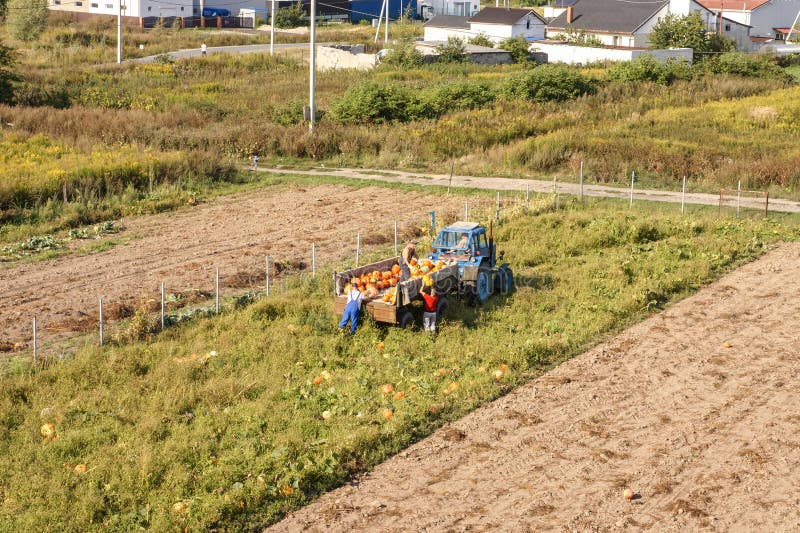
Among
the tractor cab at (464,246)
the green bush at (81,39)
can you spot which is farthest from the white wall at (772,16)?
the tractor cab at (464,246)

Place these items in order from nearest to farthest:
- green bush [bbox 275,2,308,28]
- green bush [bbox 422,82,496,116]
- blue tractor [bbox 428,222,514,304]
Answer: blue tractor [bbox 428,222,514,304]
green bush [bbox 422,82,496,116]
green bush [bbox 275,2,308,28]

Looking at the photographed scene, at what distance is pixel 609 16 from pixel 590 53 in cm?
1450

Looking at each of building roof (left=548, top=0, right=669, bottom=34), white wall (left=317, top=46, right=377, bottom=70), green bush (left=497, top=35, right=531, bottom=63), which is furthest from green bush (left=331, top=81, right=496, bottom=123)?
building roof (left=548, top=0, right=669, bottom=34)

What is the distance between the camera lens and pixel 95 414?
15.3m

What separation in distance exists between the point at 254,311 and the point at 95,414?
5255 millimetres

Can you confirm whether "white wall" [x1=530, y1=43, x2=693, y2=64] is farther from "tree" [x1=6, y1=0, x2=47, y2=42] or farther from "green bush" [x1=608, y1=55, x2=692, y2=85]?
"tree" [x1=6, y1=0, x2=47, y2=42]

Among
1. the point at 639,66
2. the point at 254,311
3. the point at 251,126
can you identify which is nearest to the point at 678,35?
the point at 639,66

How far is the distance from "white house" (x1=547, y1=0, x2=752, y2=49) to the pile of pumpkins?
64.4m

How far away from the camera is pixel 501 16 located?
89.0 m

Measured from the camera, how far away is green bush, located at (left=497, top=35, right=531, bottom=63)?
73.1 meters

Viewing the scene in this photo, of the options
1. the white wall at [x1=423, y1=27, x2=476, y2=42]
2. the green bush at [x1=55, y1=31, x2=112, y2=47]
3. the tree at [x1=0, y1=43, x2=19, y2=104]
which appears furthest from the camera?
the white wall at [x1=423, y1=27, x2=476, y2=42]

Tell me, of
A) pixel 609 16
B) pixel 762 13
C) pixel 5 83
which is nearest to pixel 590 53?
pixel 609 16

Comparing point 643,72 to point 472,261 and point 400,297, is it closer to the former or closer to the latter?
point 472,261

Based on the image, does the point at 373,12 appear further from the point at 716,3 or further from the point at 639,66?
the point at 639,66
